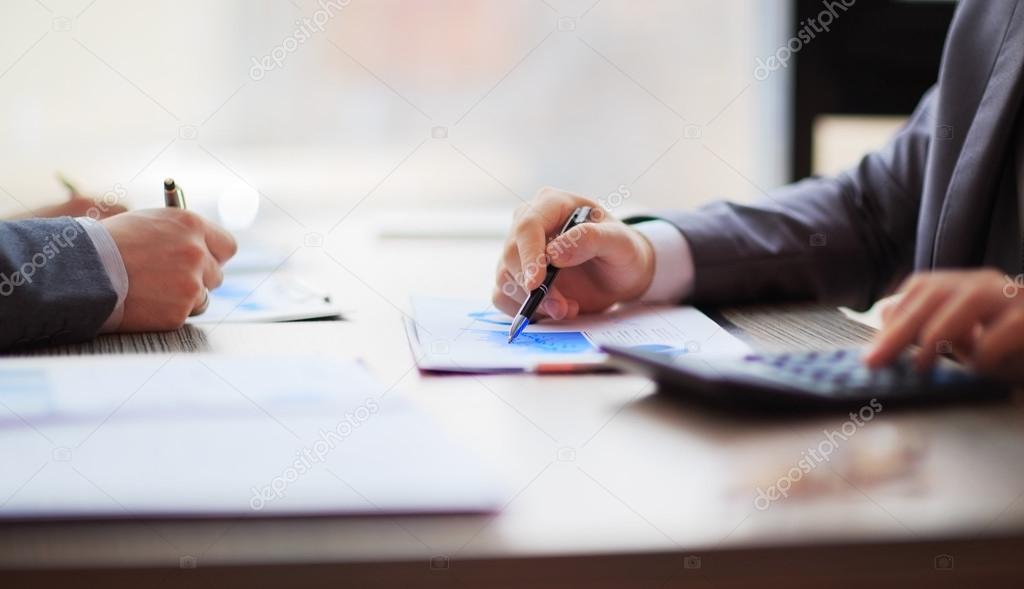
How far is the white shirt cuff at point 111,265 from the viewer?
3.02 ft

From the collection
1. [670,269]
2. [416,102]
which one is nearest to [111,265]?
[670,269]

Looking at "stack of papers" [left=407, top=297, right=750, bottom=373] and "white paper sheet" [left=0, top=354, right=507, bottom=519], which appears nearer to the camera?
"white paper sheet" [left=0, top=354, right=507, bottom=519]

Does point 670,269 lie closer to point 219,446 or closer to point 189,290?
point 189,290

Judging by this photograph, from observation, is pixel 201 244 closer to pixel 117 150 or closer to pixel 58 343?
pixel 58 343

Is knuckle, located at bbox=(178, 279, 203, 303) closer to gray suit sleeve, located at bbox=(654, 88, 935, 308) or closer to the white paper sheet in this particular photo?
the white paper sheet

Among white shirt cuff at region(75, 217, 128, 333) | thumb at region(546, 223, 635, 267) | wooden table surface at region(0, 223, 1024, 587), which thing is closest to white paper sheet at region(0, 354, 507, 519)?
wooden table surface at region(0, 223, 1024, 587)

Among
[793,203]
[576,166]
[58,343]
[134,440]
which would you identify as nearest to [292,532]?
[134,440]

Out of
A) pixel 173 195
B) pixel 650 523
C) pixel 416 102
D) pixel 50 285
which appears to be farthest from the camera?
pixel 416 102

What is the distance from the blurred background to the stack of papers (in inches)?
31.1

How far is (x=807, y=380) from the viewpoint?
66cm

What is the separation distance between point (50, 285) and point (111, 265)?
0.06 m

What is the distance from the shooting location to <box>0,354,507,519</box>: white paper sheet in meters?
0.50

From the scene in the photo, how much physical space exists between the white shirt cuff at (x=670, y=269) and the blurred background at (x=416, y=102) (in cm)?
76

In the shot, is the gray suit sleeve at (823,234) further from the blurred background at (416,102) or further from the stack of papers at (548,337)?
the blurred background at (416,102)
